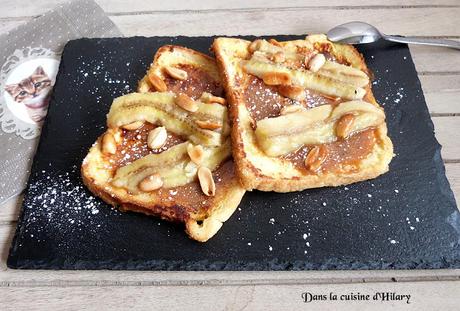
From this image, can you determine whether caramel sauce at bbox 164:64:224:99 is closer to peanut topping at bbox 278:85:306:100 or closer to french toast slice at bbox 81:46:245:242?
french toast slice at bbox 81:46:245:242

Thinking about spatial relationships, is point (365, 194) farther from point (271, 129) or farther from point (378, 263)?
point (271, 129)

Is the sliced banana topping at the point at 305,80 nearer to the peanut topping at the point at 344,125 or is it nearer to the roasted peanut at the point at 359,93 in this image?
the roasted peanut at the point at 359,93

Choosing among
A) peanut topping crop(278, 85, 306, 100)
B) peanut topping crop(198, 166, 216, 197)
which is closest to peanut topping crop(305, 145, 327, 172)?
peanut topping crop(278, 85, 306, 100)

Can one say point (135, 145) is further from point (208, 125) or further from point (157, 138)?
point (208, 125)

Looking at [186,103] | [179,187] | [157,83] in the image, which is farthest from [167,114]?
[179,187]

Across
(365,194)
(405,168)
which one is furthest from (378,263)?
(405,168)

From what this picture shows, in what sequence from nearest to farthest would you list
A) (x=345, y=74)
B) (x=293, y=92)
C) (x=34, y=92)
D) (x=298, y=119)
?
(x=298, y=119)
(x=293, y=92)
(x=345, y=74)
(x=34, y=92)
